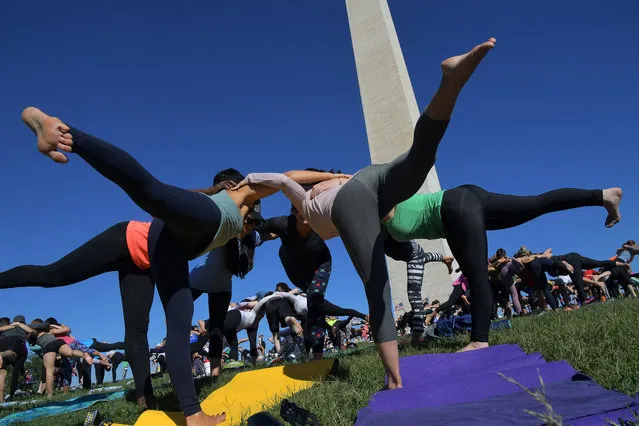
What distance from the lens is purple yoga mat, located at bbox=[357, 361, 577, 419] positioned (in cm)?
183

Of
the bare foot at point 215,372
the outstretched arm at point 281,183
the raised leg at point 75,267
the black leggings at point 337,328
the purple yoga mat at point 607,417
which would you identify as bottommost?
the purple yoga mat at point 607,417

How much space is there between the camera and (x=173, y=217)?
2232 mm

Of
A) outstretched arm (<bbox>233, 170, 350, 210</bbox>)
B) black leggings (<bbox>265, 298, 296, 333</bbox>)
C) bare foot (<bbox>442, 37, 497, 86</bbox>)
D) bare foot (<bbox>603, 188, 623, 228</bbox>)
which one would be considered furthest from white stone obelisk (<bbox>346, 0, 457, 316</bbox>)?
bare foot (<bbox>442, 37, 497, 86</bbox>)

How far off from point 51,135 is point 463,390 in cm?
211

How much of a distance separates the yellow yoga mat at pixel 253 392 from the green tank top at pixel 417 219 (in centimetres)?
103

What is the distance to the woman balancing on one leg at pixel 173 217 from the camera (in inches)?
77.5

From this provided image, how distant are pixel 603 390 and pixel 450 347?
2.03 metres

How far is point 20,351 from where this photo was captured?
8250mm

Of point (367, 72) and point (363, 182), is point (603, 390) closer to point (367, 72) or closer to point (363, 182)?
point (363, 182)

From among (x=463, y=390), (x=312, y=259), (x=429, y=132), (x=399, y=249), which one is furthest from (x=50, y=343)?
(x=429, y=132)

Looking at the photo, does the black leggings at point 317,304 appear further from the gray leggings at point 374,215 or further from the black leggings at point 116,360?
the black leggings at point 116,360

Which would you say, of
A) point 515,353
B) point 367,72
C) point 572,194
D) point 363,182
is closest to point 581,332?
point 515,353

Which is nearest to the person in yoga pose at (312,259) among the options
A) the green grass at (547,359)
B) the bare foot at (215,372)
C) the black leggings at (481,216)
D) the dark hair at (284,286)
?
the green grass at (547,359)

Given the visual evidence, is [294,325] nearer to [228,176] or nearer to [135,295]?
[135,295]
